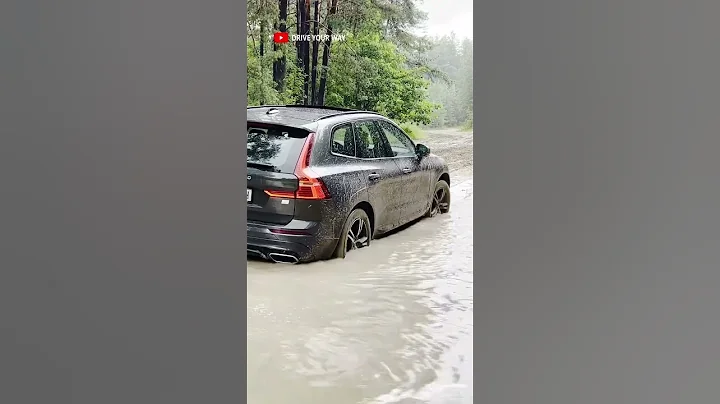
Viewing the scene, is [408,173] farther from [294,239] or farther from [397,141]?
[294,239]

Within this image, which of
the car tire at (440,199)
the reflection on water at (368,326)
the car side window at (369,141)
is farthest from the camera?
the car tire at (440,199)

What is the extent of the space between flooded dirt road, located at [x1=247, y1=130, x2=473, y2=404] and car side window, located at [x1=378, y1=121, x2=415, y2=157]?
5.0 inches

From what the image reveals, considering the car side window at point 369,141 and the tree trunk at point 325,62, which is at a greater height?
the tree trunk at point 325,62

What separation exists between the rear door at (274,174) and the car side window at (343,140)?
195 mm

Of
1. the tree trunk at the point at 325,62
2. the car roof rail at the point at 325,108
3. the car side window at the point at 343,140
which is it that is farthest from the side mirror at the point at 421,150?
the tree trunk at the point at 325,62

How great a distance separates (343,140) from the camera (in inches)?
146

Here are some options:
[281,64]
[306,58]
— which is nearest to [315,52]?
[306,58]

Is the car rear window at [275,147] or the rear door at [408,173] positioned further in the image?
the rear door at [408,173]

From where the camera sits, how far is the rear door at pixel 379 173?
12.4 feet

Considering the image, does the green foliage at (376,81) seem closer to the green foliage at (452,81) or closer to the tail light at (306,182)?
the green foliage at (452,81)
